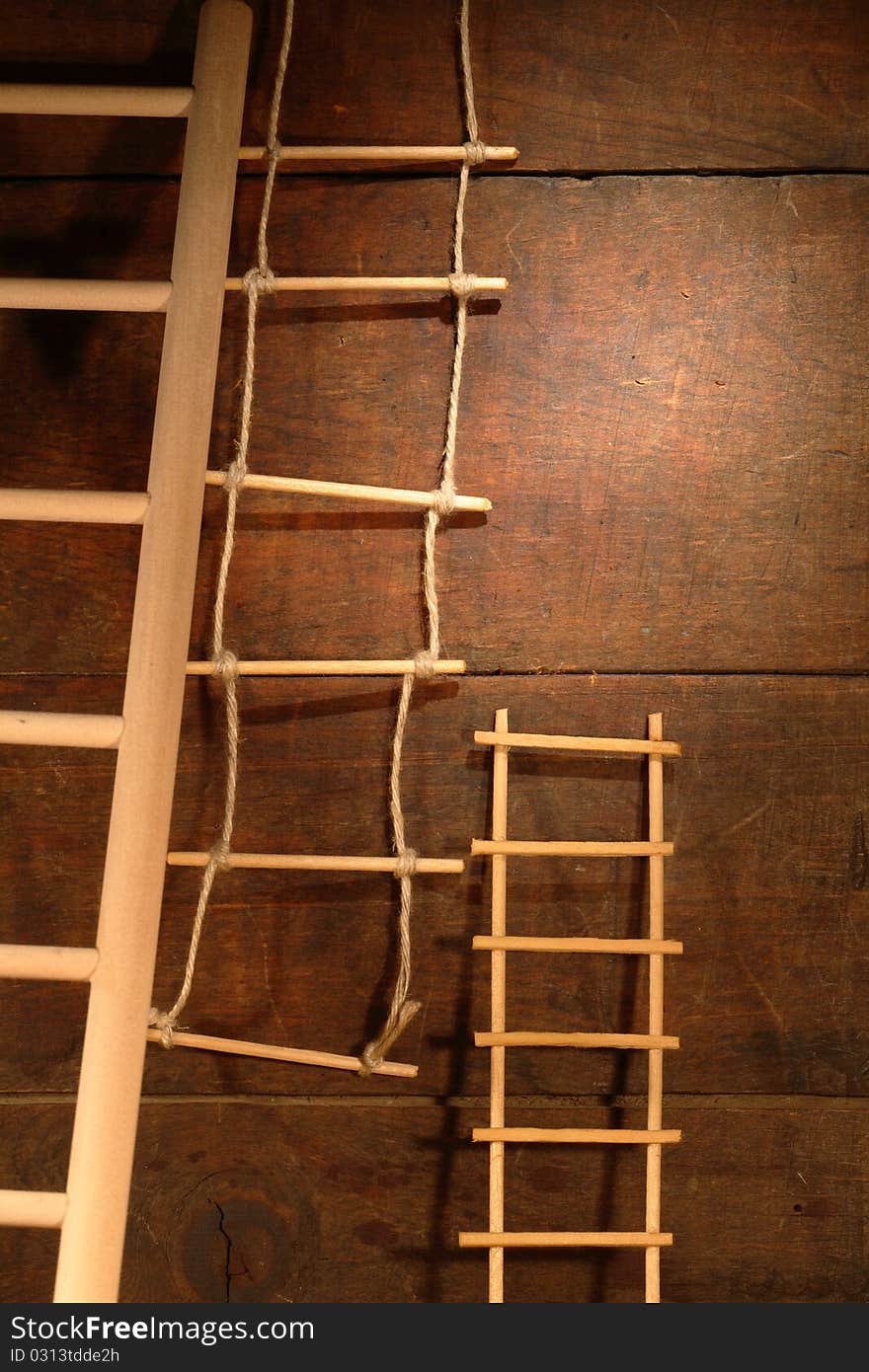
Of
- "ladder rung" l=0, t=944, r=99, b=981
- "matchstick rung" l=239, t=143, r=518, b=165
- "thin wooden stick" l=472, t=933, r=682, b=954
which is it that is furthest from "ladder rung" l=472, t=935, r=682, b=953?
"matchstick rung" l=239, t=143, r=518, b=165

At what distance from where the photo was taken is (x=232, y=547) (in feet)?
3.50

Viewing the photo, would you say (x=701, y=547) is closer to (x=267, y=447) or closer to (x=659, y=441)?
(x=659, y=441)

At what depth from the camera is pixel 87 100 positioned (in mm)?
870

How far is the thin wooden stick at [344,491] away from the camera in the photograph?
39.7 inches

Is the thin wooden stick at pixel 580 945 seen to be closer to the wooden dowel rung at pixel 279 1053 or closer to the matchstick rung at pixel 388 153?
the wooden dowel rung at pixel 279 1053

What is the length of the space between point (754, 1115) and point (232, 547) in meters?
0.79

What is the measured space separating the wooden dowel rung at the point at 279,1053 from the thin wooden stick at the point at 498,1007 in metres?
0.08

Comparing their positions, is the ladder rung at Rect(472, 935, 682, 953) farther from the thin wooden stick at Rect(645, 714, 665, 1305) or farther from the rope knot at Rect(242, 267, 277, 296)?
the rope knot at Rect(242, 267, 277, 296)

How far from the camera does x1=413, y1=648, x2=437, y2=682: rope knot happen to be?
3.36ft

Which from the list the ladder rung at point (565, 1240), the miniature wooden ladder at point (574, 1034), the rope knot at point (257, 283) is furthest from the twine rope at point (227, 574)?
the ladder rung at point (565, 1240)

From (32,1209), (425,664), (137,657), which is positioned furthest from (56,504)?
(32,1209)

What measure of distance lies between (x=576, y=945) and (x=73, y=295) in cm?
74

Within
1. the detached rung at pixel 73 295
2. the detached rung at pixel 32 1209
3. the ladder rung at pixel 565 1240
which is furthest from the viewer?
the ladder rung at pixel 565 1240

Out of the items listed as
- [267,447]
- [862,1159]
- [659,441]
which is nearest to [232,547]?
[267,447]
